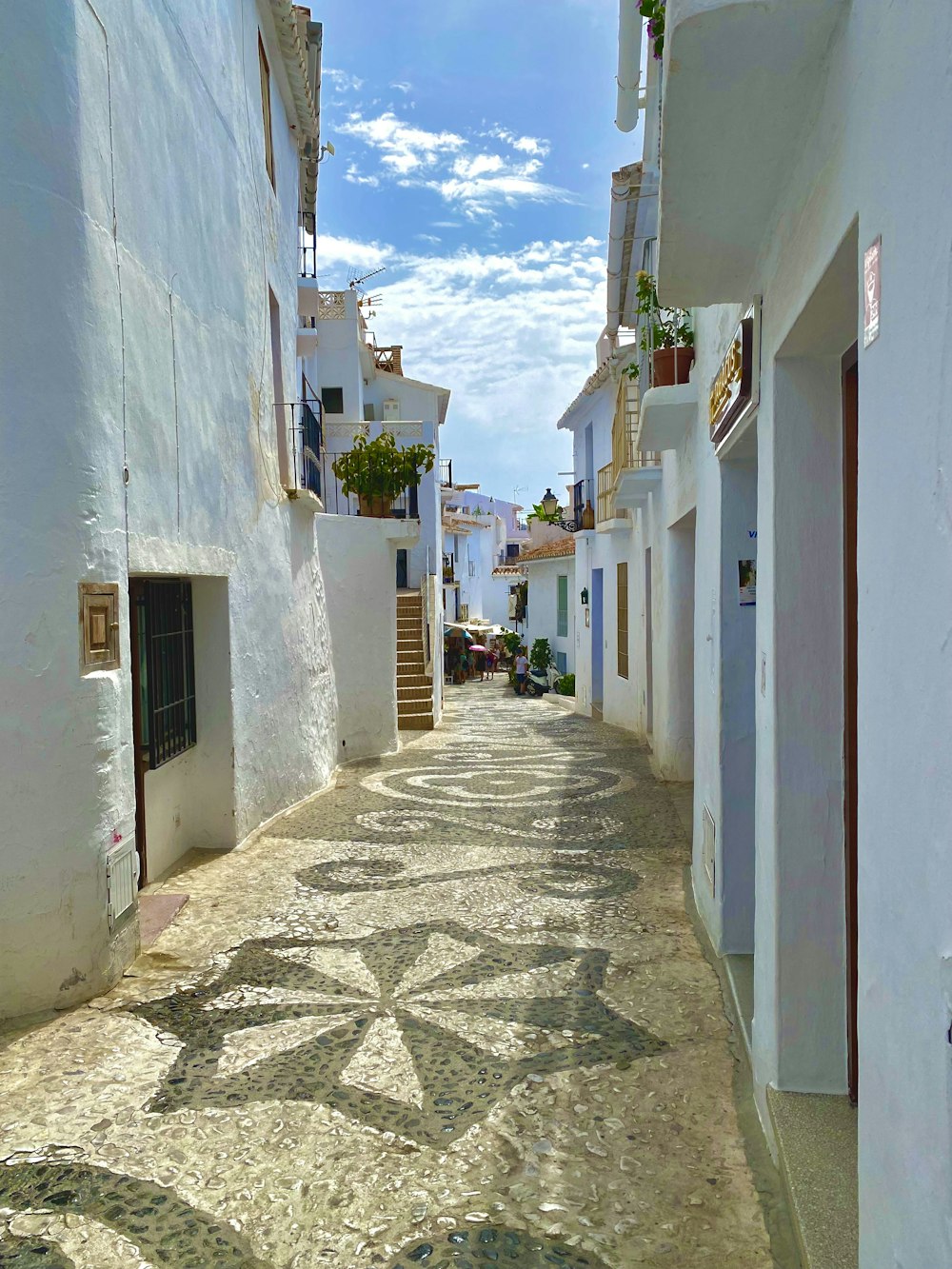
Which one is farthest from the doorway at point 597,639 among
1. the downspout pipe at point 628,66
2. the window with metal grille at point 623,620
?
the downspout pipe at point 628,66

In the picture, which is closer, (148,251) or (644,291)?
(148,251)

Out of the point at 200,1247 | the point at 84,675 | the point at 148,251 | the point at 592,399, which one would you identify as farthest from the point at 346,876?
the point at 592,399

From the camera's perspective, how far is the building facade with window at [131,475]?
14.1ft

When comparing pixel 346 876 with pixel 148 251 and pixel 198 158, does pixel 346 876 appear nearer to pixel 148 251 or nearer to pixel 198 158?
pixel 148 251

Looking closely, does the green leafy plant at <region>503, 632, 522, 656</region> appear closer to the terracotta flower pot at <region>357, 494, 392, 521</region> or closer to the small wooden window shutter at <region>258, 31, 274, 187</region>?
the terracotta flower pot at <region>357, 494, 392, 521</region>

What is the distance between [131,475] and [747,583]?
3.42 meters

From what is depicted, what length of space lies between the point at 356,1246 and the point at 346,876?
3795mm

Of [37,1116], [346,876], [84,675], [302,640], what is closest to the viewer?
Result: [37,1116]

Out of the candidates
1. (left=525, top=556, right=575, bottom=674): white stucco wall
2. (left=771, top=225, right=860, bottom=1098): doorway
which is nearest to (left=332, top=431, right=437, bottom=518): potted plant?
(left=771, top=225, right=860, bottom=1098): doorway

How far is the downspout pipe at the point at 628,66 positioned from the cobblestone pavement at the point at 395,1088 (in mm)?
7254

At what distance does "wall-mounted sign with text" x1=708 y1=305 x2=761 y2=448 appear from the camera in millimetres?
3459

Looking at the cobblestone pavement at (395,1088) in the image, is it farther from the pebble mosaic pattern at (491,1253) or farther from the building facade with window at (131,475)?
the building facade with window at (131,475)

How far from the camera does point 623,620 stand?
14.8 meters

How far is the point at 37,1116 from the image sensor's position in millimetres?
3381
